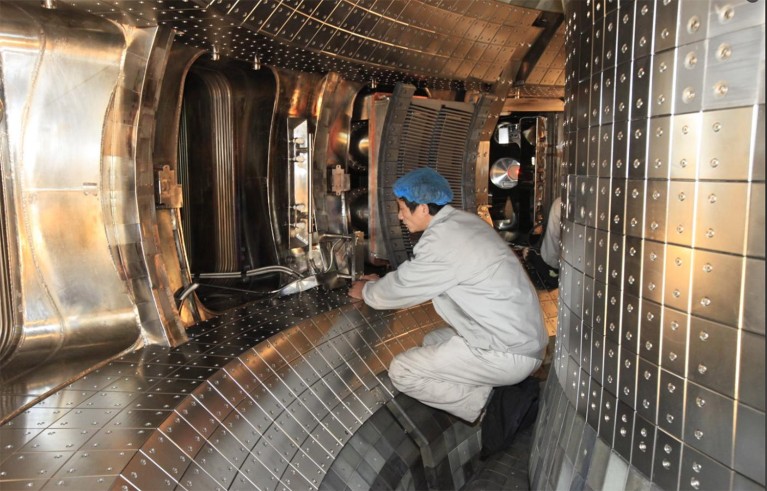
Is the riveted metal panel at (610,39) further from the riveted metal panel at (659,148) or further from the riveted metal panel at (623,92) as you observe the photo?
the riveted metal panel at (659,148)

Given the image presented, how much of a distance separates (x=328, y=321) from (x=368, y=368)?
0.31 metres

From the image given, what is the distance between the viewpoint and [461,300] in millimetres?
2912

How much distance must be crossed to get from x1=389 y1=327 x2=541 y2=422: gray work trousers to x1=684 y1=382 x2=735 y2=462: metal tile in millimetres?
1569

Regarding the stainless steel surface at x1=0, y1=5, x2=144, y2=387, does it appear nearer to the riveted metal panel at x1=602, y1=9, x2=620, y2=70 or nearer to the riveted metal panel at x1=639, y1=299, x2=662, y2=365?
the riveted metal panel at x1=602, y1=9, x2=620, y2=70

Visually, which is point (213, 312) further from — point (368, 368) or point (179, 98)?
point (179, 98)

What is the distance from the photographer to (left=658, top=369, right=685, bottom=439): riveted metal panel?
135 cm

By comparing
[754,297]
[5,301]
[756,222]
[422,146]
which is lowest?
[5,301]

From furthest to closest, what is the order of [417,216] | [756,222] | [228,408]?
[417,216] < [228,408] < [756,222]

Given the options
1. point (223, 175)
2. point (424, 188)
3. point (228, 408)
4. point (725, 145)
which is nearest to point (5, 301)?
point (228, 408)

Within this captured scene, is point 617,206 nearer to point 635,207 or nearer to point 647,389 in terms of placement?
point 635,207

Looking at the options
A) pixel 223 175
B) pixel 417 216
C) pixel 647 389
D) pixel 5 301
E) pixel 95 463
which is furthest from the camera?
pixel 223 175

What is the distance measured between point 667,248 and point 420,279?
1575mm

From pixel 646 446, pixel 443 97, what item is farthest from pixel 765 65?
pixel 443 97

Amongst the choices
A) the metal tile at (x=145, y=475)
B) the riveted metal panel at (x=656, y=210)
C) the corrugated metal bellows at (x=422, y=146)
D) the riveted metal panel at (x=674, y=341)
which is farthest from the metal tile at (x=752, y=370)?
the corrugated metal bellows at (x=422, y=146)
